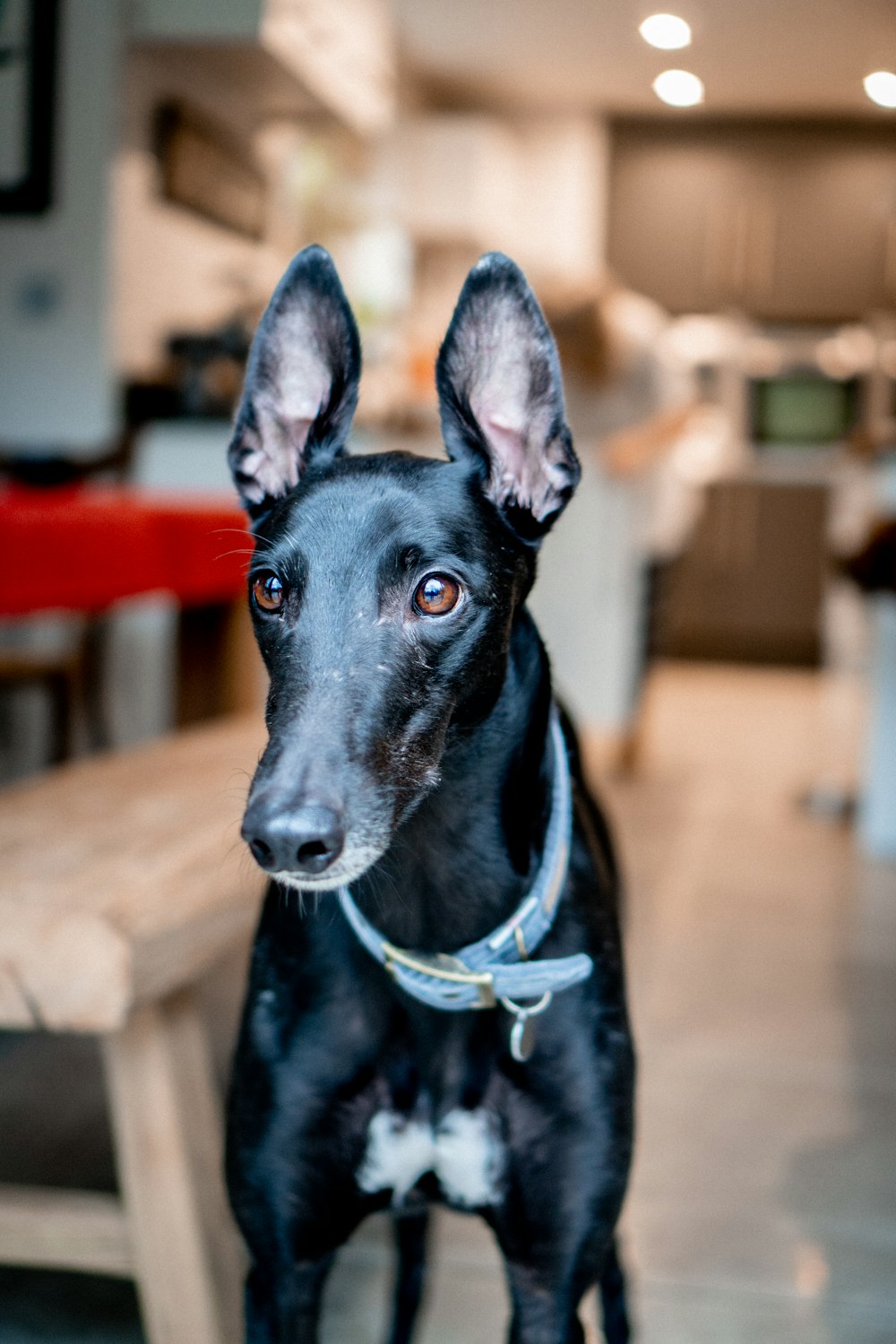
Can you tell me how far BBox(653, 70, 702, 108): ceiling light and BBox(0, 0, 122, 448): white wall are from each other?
3296mm

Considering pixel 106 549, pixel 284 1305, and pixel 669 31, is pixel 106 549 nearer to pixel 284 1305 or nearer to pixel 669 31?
pixel 669 31

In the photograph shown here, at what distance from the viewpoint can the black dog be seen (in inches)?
41.0

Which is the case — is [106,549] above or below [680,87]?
below

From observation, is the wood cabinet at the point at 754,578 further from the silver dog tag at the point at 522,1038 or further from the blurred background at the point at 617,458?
the silver dog tag at the point at 522,1038

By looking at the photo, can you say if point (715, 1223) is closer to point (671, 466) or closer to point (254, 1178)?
point (254, 1178)

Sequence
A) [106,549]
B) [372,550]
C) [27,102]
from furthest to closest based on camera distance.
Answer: [27,102] → [106,549] → [372,550]

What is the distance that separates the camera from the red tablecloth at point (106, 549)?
2.15m

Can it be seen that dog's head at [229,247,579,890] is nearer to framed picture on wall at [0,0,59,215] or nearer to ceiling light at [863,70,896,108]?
ceiling light at [863,70,896,108]

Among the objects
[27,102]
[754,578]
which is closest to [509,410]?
[27,102]

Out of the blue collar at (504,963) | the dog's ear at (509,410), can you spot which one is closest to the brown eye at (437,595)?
the dog's ear at (509,410)

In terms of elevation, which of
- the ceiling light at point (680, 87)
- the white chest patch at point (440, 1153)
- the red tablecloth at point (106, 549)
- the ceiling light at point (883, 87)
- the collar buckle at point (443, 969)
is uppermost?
the ceiling light at point (680, 87)

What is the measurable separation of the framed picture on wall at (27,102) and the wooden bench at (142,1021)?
1.97 meters

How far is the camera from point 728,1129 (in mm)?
2115

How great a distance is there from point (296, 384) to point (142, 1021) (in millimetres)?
660
